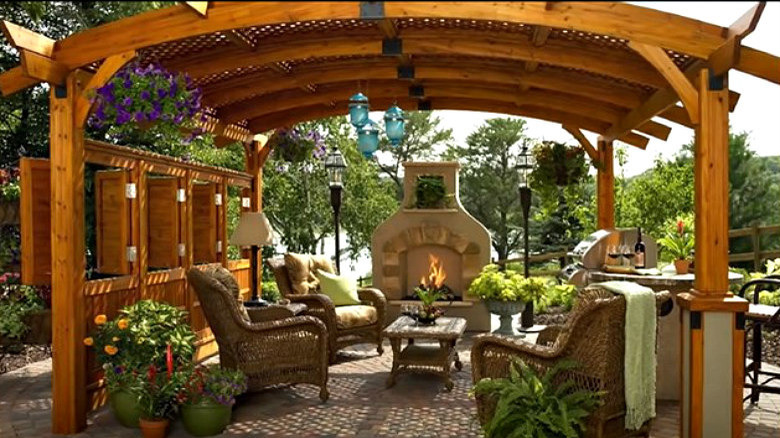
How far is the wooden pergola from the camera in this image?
402 centimetres

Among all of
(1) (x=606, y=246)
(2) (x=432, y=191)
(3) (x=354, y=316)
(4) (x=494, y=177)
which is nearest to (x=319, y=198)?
(2) (x=432, y=191)

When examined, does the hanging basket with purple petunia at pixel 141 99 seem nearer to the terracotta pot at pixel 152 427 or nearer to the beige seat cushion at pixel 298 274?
the terracotta pot at pixel 152 427

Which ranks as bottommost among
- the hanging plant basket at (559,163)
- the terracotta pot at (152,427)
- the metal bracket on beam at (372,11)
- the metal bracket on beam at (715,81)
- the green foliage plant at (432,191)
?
the terracotta pot at (152,427)

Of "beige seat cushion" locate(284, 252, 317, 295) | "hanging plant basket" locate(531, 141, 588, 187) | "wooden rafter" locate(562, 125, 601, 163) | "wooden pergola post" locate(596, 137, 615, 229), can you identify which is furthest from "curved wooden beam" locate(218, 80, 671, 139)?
"beige seat cushion" locate(284, 252, 317, 295)

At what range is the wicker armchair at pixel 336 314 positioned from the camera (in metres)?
6.88

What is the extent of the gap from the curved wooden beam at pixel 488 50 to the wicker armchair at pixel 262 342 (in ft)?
6.38

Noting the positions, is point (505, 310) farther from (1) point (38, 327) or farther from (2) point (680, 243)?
(1) point (38, 327)

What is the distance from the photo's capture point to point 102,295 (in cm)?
533

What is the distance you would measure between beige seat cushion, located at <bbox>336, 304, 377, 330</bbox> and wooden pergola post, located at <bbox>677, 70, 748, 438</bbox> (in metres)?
3.49

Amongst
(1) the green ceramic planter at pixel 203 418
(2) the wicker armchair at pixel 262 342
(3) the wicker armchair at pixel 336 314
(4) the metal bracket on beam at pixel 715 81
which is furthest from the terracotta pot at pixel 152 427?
(4) the metal bracket on beam at pixel 715 81

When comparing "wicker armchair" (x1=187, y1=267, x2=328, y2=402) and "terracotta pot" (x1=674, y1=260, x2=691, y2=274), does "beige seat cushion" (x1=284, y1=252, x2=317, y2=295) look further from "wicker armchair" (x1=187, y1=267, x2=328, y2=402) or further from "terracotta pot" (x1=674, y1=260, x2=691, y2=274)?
"terracotta pot" (x1=674, y1=260, x2=691, y2=274)

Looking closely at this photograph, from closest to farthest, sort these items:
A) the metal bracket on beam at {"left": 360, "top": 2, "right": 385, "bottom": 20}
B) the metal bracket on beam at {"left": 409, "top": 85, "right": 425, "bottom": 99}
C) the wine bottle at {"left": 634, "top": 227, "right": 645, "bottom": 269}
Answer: the metal bracket on beam at {"left": 360, "top": 2, "right": 385, "bottom": 20} → the wine bottle at {"left": 634, "top": 227, "right": 645, "bottom": 269} → the metal bracket on beam at {"left": 409, "top": 85, "right": 425, "bottom": 99}

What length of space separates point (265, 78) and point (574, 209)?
27.8 feet

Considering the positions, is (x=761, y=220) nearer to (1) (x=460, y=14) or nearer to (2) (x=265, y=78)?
(2) (x=265, y=78)
